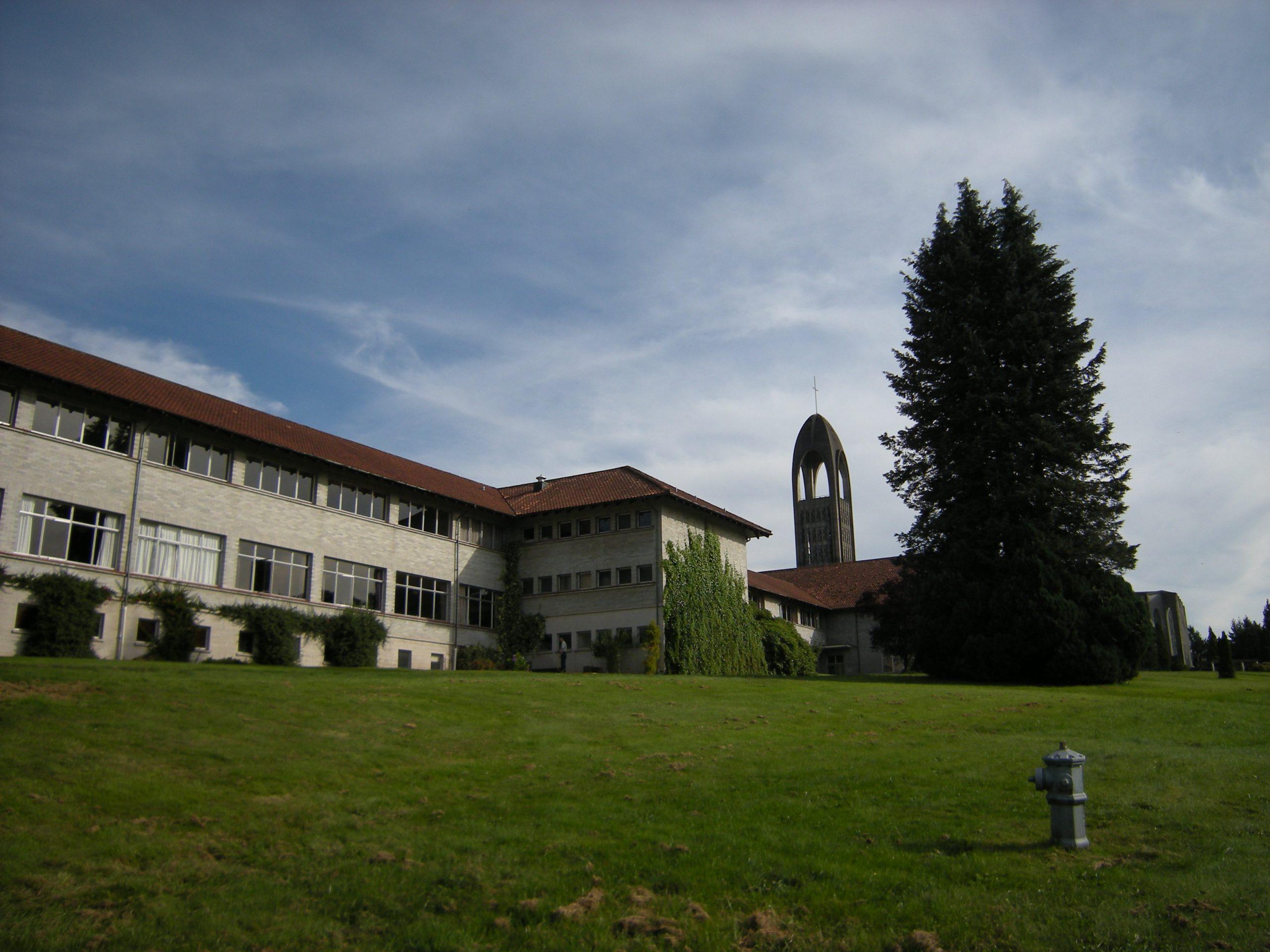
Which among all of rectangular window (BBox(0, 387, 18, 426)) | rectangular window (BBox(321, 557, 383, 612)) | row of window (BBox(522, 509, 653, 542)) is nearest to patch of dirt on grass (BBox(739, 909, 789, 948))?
rectangular window (BBox(0, 387, 18, 426))

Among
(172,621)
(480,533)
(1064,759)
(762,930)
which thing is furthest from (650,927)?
(480,533)

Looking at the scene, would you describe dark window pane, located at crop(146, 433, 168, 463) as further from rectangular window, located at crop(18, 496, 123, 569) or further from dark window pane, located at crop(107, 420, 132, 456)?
rectangular window, located at crop(18, 496, 123, 569)

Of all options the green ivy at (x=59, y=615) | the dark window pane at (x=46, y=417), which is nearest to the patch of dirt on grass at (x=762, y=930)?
the green ivy at (x=59, y=615)

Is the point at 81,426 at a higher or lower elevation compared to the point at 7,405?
lower

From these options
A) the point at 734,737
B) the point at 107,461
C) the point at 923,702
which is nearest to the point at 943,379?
the point at 923,702

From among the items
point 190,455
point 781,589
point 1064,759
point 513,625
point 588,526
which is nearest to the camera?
point 1064,759

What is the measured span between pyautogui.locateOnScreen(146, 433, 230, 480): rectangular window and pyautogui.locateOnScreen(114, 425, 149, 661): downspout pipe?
14.9 inches

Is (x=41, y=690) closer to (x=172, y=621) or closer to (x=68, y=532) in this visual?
(x=68, y=532)

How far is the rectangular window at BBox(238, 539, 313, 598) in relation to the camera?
38.0 m

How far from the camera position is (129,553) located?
3362cm

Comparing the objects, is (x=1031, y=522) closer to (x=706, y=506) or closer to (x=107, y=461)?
(x=706, y=506)

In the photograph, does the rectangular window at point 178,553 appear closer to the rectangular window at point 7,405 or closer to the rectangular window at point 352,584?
the rectangular window at point 352,584

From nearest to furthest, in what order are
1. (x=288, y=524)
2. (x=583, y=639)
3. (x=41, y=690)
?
1. (x=41, y=690)
2. (x=288, y=524)
3. (x=583, y=639)

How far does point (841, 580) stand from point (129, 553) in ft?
183
